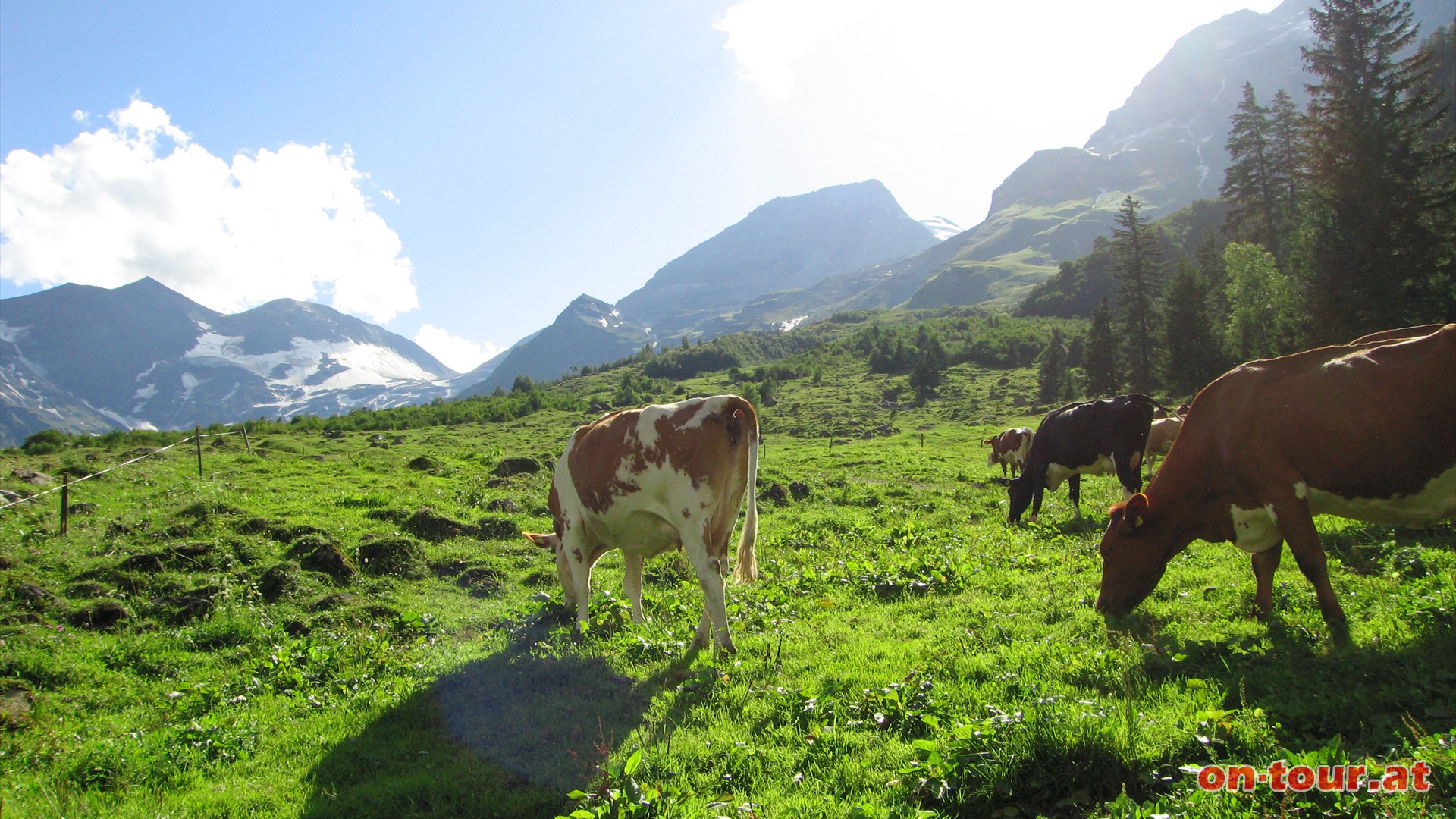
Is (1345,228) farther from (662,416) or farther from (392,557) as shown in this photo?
(392,557)

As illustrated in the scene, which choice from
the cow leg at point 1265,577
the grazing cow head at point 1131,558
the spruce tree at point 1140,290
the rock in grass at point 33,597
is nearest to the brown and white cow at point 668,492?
the grazing cow head at point 1131,558

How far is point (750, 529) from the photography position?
8008mm

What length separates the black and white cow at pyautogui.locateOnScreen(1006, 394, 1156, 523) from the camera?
14891mm

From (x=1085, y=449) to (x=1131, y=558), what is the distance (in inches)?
349

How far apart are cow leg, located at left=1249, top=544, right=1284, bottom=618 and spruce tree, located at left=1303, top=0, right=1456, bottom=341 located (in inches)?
1036

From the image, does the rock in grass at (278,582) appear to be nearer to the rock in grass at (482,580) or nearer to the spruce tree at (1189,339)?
the rock in grass at (482,580)

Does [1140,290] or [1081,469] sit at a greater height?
[1140,290]

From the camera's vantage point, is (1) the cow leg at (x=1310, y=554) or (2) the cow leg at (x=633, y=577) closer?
(1) the cow leg at (x=1310, y=554)

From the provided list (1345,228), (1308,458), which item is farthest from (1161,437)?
(1308,458)

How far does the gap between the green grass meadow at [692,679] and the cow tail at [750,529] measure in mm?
642

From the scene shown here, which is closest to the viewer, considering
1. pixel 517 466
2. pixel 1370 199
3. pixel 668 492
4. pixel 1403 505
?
pixel 1403 505

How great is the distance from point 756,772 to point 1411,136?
36022 millimetres

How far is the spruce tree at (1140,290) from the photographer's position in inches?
1903

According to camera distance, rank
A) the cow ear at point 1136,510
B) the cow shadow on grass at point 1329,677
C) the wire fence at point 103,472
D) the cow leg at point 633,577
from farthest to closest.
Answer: the wire fence at point 103,472 < the cow leg at point 633,577 < the cow ear at point 1136,510 < the cow shadow on grass at point 1329,677
